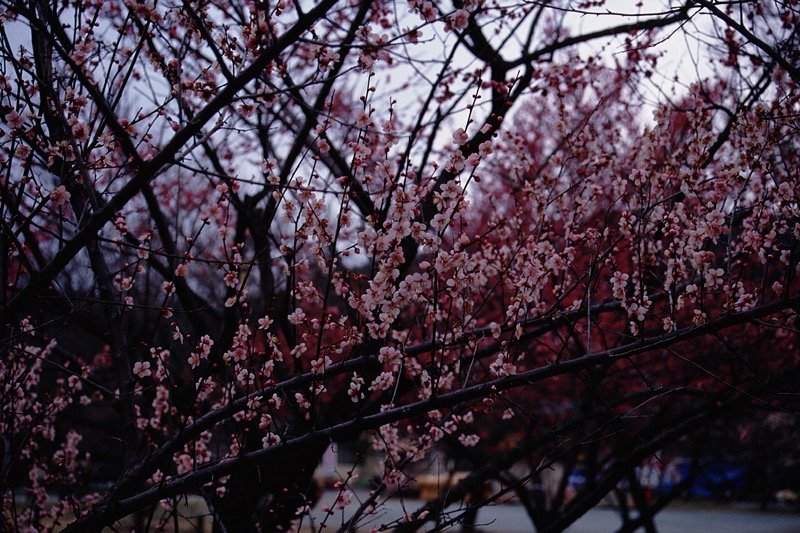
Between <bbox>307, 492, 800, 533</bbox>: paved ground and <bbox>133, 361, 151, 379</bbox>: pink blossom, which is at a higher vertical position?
<bbox>133, 361, 151, 379</bbox>: pink blossom

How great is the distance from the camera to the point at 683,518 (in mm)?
20953

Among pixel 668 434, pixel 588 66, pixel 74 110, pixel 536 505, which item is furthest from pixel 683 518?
pixel 74 110

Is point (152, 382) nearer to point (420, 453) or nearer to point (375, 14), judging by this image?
point (420, 453)

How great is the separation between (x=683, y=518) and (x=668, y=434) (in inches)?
709

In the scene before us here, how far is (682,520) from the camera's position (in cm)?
2034

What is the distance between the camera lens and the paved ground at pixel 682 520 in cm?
1770

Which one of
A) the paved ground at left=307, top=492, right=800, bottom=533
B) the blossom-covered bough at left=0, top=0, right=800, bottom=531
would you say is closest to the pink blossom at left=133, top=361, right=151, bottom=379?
the blossom-covered bough at left=0, top=0, right=800, bottom=531

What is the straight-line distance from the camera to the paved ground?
697 inches

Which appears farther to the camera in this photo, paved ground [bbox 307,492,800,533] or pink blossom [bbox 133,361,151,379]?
paved ground [bbox 307,492,800,533]

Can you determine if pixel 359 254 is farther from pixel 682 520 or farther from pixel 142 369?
pixel 682 520

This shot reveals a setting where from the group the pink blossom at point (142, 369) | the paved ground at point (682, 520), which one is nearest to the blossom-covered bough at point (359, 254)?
the pink blossom at point (142, 369)

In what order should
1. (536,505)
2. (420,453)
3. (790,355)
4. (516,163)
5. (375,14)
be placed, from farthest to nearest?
(536,505) < (790,355) < (375,14) < (516,163) < (420,453)

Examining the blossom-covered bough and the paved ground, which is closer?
the blossom-covered bough

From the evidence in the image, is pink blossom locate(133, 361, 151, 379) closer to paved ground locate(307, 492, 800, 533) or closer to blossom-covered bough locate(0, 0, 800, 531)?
blossom-covered bough locate(0, 0, 800, 531)
